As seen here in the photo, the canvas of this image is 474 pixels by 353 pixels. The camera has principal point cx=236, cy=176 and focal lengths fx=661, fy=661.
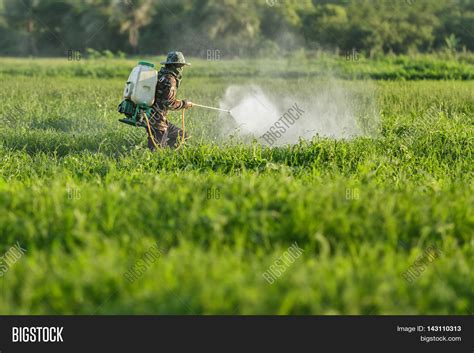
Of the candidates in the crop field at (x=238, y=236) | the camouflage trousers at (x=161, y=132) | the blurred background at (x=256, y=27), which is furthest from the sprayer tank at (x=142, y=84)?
the blurred background at (x=256, y=27)

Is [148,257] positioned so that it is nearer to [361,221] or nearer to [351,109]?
[361,221]

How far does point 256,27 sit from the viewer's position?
43844mm

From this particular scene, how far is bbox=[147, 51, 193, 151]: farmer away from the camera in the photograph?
954 centimetres

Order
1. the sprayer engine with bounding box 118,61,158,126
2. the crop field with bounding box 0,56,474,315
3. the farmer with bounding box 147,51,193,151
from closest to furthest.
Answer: the crop field with bounding box 0,56,474,315 < the sprayer engine with bounding box 118,61,158,126 < the farmer with bounding box 147,51,193,151

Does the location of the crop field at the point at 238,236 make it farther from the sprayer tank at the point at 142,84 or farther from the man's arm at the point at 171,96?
the man's arm at the point at 171,96

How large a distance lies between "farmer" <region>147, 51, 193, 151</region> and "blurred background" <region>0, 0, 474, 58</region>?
2828cm

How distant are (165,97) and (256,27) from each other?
1393 inches

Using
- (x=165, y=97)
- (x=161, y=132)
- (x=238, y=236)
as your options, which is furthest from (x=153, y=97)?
(x=238, y=236)

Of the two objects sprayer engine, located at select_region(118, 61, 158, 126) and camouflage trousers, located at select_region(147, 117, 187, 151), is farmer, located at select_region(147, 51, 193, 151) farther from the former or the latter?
sprayer engine, located at select_region(118, 61, 158, 126)

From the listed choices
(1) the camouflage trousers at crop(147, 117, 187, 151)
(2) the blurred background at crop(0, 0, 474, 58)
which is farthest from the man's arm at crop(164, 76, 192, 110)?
(2) the blurred background at crop(0, 0, 474, 58)

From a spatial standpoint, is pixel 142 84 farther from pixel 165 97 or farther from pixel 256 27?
pixel 256 27

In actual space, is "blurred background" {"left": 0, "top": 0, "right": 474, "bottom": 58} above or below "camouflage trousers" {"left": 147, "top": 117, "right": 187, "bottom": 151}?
above
